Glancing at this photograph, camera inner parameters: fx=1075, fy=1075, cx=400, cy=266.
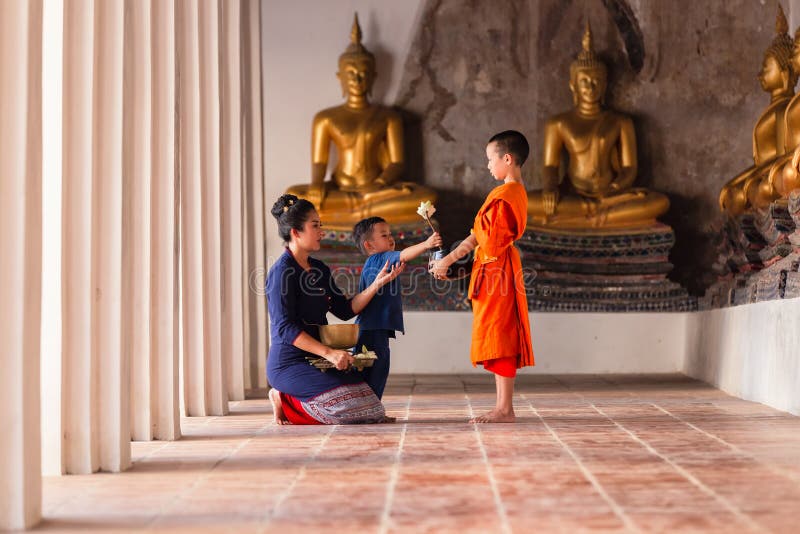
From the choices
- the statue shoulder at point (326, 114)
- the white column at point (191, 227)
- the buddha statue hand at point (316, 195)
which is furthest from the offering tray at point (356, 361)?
the statue shoulder at point (326, 114)

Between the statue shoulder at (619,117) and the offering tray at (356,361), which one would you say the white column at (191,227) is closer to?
the offering tray at (356,361)

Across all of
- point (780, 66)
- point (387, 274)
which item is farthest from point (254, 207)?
point (780, 66)

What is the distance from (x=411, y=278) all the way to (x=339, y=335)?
13.0 feet

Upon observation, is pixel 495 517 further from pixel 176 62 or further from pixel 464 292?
pixel 464 292

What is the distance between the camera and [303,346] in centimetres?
482

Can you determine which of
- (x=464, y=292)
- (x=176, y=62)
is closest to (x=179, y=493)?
(x=176, y=62)

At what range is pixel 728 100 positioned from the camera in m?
9.27

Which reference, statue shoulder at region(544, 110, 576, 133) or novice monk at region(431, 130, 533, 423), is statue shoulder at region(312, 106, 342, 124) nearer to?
statue shoulder at region(544, 110, 576, 133)

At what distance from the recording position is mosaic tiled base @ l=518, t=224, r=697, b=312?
880 cm

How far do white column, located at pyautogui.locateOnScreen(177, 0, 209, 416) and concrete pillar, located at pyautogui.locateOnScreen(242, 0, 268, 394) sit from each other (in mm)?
1740

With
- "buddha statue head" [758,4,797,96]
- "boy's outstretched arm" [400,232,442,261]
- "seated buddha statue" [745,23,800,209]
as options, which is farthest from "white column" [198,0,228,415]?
"buddha statue head" [758,4,797,96]

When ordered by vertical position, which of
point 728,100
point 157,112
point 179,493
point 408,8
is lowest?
point 179,493

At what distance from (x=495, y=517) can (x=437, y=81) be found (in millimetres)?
7162

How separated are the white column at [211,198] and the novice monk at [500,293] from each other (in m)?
1.41
